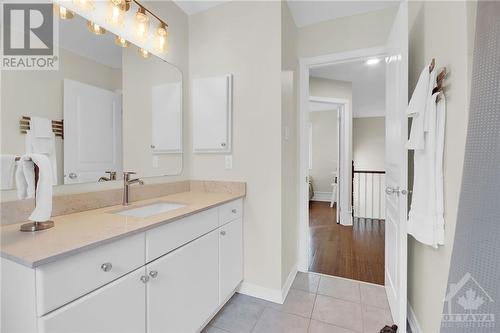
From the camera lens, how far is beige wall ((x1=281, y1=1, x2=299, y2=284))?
1.80m

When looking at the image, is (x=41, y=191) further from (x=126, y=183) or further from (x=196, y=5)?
(x=196, y=5)

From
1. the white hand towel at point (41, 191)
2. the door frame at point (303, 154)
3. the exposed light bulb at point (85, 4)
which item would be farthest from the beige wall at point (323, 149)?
the white hand towel at point (41, 191)

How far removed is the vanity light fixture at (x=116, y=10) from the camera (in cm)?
139

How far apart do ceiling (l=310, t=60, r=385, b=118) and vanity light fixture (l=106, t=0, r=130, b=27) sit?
1.88 meters

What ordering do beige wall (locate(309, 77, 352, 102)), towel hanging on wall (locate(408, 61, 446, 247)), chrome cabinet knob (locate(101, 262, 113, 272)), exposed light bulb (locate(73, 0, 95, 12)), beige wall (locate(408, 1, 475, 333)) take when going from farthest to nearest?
beige wall (locate(309, 77, 352, 102))
exposed light bulb (locate(73, 0, 95, 12))
towel hanging on wall (locate(408, 61, 446, 247))
beige wall (locate(408, 1, 475, 333))
chrome cabinet knob (locate(101, 262, 113, 272))

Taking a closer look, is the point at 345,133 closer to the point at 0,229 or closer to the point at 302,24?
the point at 302,24

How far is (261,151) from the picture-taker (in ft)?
5.89

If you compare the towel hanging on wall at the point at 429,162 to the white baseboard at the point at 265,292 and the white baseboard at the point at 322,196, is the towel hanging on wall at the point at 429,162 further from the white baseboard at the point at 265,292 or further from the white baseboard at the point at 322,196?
the white baseboard at the point at 322,196

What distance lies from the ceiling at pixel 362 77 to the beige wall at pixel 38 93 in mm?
2171

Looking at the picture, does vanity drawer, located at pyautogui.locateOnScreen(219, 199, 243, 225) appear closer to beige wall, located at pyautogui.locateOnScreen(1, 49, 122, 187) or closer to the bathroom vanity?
the bathroom vanity

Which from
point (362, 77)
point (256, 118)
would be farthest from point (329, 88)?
point (256, 118)

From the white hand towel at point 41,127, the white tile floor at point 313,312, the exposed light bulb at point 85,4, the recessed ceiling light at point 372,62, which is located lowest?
the white tile floor at point 313,312

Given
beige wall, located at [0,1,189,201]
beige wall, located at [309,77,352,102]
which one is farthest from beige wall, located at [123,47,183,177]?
beige wall, located at [309,77,352,102]

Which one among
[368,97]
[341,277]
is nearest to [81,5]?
[341,277]
